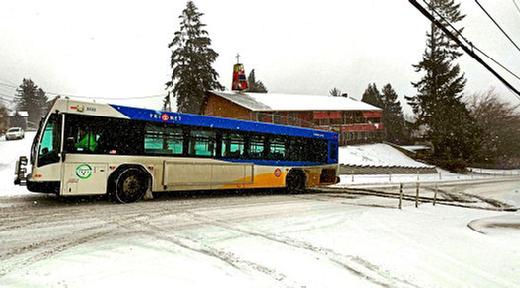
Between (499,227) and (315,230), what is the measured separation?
17.9 feet

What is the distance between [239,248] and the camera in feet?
22.2

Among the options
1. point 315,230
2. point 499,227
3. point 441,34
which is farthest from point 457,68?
point 315,230

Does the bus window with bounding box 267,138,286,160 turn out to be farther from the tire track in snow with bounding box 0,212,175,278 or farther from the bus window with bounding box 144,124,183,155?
the tire track in snow with bounding box 0,212,175,278

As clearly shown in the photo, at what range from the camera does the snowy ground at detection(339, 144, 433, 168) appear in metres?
40.7

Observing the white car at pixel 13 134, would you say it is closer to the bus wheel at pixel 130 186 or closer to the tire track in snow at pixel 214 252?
the bus wheel at pixel 130 186

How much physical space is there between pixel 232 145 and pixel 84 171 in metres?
5.78

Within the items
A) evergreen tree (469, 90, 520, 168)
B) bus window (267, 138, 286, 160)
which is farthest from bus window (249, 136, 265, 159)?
evergreen tree (469, 90, 520, 168)

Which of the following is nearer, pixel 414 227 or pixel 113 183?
pixel 414 227

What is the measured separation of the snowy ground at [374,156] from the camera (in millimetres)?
40688

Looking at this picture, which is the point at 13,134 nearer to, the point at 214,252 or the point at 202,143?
the point at 202,143

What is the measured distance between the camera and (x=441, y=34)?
170 ft

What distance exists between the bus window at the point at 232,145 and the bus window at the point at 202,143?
537mm

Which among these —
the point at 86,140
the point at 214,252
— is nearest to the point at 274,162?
the point at 86,140

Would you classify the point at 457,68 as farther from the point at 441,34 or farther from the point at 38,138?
the point at 38,138
